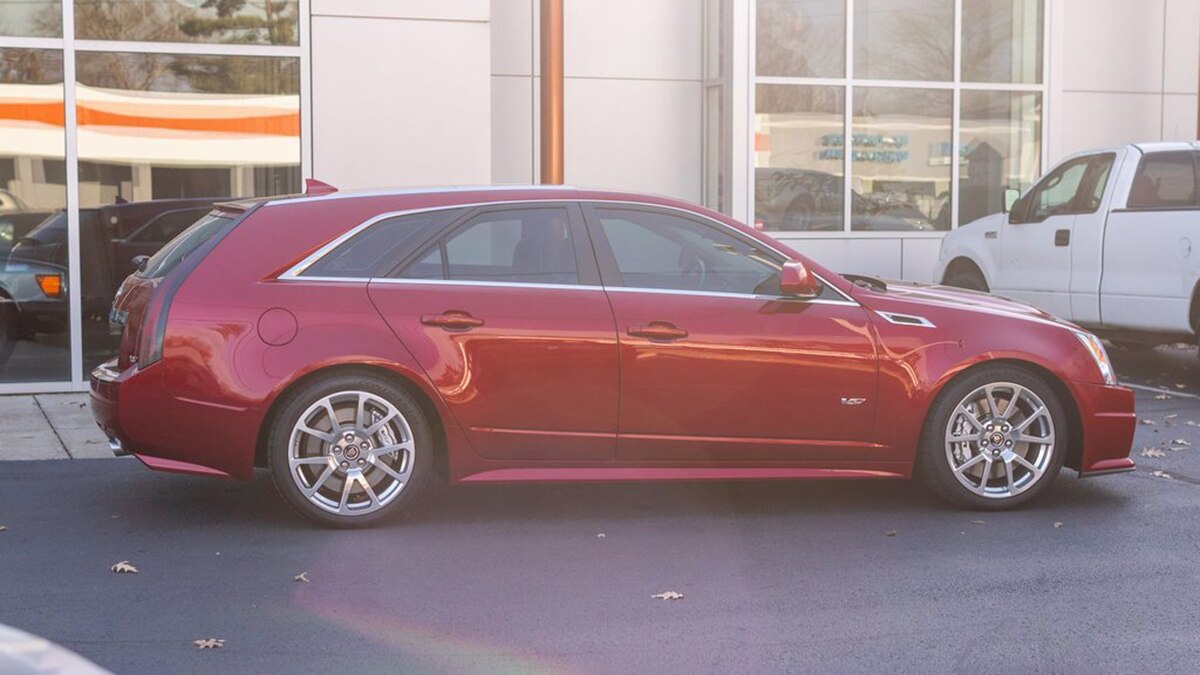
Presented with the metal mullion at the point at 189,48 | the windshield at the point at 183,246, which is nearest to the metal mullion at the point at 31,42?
the metal mullion at the point at 189,48

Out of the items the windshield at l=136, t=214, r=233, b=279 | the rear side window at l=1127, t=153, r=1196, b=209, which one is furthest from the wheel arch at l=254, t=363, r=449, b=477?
the rear side window at l=1127, t=153, r=1196, b=209

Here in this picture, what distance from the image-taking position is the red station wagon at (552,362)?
22.6 feet

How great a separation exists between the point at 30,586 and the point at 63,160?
6.72 metres

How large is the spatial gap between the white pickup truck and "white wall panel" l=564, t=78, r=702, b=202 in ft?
11.5

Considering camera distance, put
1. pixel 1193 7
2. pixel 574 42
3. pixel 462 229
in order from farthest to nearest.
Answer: pixel 1193 7, pixel 574 42, pixel 462 229

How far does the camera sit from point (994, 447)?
7.45 meters

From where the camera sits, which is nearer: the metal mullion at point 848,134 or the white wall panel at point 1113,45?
the metal mullion at point 848,134

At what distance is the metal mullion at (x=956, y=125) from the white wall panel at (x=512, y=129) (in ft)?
14.0

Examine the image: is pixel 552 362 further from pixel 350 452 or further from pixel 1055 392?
pixel 1055 392

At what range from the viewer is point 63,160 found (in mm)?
12031

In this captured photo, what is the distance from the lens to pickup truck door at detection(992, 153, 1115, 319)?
13055 millimetres

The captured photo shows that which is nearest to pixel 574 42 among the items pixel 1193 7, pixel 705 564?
pixel 1193 7

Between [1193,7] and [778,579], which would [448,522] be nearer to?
[778,579]

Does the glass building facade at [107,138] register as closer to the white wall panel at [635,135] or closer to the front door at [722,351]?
the white wall panel at [635,135]
